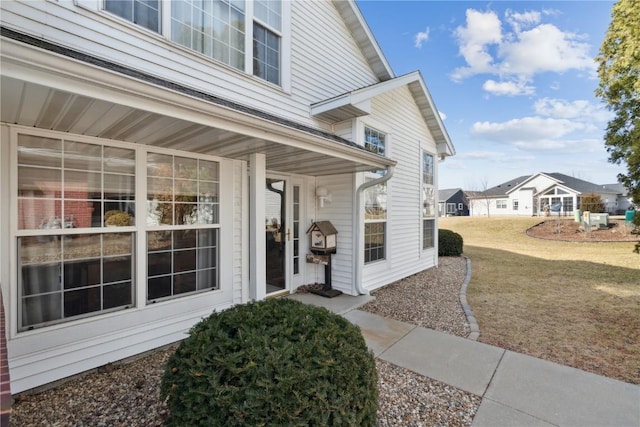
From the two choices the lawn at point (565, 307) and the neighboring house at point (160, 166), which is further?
the lawn at point (565, 307)

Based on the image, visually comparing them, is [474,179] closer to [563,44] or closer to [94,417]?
[563,44]

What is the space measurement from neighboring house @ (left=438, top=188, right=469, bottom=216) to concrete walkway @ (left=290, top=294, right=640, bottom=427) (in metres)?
44.1

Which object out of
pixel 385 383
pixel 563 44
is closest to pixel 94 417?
pixel 385 383

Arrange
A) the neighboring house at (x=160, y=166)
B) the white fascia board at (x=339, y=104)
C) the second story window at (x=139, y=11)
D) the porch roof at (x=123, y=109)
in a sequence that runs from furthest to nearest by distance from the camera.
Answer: the white fascia board at (x=339, y=104)
the second story window at (x=139, y=11)
the neighboring house at (x=160, y=166)
the porch roof at (x=123, y=109)

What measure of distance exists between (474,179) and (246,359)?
55.7 m

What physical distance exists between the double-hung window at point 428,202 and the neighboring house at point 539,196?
87.9ft

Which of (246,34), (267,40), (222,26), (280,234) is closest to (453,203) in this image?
(280,234)

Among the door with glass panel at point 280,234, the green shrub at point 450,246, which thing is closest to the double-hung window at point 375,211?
the door with glass panel at point 280,234

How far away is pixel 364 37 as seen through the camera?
6.66 metres

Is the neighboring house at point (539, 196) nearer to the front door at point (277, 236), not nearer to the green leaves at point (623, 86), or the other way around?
the green leaves at point (623, 86)

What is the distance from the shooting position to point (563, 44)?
970cm

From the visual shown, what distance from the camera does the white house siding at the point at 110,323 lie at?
2775mm

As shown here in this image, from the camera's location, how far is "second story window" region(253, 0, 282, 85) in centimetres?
Answer: 493

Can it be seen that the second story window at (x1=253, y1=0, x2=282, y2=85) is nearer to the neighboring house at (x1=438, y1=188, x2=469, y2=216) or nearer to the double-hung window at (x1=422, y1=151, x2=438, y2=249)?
the double-hung window at (x1=422, y1=151, x2=438, y2=249)
